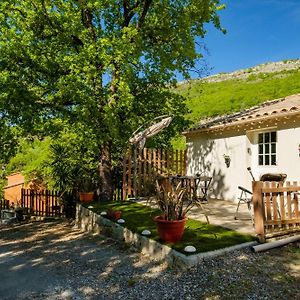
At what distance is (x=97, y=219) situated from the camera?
32.0 feet

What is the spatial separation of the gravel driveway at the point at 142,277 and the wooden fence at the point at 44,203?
26.4ft

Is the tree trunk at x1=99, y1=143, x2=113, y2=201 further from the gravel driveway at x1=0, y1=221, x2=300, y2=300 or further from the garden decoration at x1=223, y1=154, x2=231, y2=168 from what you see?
the gravel driveway at x1=0, y1=221, x2=300, y2=300

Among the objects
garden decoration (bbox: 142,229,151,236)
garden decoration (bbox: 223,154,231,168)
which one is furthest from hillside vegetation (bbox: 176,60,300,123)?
garden decoration (bbox: 142,229,151,236)

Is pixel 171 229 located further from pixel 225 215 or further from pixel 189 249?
pixel 225 215

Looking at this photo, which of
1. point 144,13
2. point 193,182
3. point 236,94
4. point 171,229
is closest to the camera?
point 171,229

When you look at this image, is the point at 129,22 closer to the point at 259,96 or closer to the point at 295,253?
the point at 295,253

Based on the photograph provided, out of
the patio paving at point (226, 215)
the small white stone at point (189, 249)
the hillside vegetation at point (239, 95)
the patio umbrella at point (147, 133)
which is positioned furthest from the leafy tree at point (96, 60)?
the hillside vegetation at point (239, 95)

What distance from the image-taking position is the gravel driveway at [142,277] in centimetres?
476

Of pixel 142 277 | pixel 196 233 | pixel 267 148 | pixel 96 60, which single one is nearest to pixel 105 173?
pixel 96 60

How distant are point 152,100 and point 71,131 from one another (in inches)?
147

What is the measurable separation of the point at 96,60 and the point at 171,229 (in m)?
6.80

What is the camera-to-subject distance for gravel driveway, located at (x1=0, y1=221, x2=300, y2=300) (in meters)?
4.76

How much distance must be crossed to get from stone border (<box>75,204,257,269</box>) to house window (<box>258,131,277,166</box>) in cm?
495

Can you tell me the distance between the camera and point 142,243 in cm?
701
